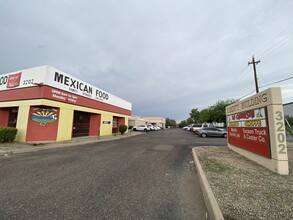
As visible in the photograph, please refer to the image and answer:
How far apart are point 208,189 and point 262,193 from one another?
49.8 inches

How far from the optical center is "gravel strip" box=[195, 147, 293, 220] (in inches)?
105

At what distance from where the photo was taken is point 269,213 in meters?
2.63

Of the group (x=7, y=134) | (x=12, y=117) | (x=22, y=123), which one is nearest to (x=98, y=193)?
(x=7, y=134)

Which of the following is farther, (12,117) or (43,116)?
(12,117)

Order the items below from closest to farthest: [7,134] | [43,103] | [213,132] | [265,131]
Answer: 1. [265,131]
2. [7,134]
3. [43,103]
4. [213,132]

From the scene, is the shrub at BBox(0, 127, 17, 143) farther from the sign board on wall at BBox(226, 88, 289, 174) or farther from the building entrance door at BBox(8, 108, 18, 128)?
the sign board on wall at BBox(226, 88, 289, 174)

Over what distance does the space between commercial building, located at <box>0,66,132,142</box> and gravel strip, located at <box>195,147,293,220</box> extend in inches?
505

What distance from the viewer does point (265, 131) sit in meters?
5.65

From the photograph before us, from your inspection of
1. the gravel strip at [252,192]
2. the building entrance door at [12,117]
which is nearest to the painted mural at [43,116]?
the building entrance door at [12,117]

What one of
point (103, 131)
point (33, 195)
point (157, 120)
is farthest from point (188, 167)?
point (157, 120)

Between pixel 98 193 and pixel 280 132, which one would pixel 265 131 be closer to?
pixel 280 132

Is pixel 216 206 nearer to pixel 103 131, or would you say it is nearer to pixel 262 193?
pixel 262 193

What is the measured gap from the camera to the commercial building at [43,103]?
11633 mm

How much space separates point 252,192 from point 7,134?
1505 centimetres
